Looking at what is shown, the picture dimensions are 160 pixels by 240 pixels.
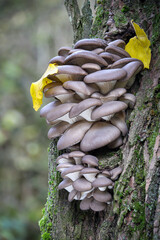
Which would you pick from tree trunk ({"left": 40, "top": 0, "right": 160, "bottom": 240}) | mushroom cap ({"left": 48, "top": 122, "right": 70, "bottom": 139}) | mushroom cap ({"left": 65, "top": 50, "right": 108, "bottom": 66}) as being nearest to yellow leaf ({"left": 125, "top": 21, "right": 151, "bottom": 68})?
tree trunk ({"left": 40, "top": 0, "right": 160, "bottom": 240})

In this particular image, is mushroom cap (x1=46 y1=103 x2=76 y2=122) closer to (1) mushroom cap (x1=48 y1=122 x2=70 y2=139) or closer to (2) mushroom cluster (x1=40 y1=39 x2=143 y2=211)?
(2) mushroom cluster (x1=40 y1=39 x2=143 y2=211)

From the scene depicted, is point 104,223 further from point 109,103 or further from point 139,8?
point 139,8

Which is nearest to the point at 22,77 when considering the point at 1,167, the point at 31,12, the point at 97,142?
the point at 31,12

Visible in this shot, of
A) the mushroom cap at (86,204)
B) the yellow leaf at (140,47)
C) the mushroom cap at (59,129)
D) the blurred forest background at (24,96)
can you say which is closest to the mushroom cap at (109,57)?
the yellow leaf at (140,47)

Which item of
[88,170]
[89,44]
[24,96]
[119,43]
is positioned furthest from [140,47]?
[24,96]

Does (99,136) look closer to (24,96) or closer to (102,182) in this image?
(102,182)

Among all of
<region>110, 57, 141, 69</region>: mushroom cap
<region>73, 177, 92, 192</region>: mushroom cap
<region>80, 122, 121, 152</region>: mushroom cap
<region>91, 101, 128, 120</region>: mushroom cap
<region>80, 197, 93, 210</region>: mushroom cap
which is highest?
<region>110, 57, 141, 69</region>: mushroom cap

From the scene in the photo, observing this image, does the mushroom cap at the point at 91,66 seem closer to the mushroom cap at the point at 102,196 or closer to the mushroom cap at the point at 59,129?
the mushroom cap at the point at 59,129

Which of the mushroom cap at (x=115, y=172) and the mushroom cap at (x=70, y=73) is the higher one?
the mushroom cap at (x=70, y=73)

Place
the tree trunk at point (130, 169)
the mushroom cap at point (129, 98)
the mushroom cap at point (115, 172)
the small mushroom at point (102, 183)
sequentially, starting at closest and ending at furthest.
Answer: the tree trunk at point (130, 169) → the small mushroom at point (102, 183) → the mushroom cap at point (115, 172) → the mushroom cap at point (129, 98)
